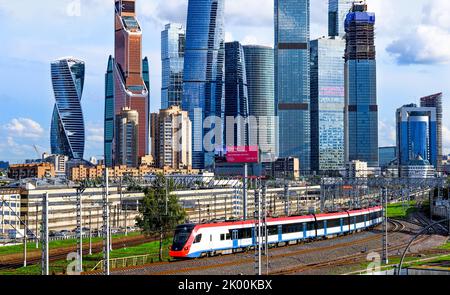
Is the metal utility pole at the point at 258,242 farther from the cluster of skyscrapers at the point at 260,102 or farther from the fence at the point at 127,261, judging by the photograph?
the cluster of skyscrapers at the point at 260,102

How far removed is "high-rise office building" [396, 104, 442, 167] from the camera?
15675cm

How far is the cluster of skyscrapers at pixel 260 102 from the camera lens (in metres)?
149

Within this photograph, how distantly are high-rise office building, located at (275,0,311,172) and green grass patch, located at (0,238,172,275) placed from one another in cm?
12976

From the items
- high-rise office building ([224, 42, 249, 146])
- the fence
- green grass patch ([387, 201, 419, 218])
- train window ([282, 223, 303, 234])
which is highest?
high-rise office building ([224, 42, 249, 146])

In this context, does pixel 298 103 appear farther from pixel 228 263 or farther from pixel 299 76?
pixel 228 263

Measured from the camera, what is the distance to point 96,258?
22.3m

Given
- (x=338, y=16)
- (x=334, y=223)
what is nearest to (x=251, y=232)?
(x=334, y=223)

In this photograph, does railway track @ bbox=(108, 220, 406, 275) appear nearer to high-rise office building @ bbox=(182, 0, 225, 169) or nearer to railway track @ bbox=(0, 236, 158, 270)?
railway track @ bbox=(0, 236, 158, 270)

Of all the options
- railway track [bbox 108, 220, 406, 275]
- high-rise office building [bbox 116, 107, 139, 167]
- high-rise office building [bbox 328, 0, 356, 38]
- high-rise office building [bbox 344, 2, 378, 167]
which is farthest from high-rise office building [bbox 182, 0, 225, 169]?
railway track [bbox 108, 220, 406, 275]

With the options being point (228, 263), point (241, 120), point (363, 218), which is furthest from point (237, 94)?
point (228, 263)

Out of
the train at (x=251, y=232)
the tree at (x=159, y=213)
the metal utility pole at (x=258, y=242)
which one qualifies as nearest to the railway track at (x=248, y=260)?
the train at (x=251, y=232)

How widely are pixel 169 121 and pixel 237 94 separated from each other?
82.5 feet

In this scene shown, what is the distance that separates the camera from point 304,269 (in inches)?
676

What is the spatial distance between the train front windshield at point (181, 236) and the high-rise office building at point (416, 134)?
467ft
